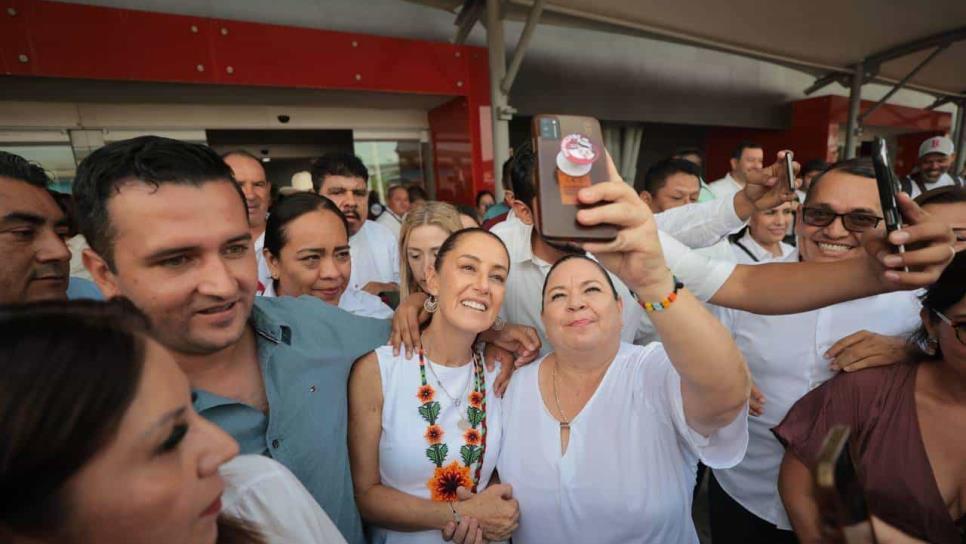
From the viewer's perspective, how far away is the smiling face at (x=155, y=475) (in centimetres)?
56

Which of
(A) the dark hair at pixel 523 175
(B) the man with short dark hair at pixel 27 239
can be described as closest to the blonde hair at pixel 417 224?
(A) the dark hair at pixel 523 175

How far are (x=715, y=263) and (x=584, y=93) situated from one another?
7261 mm

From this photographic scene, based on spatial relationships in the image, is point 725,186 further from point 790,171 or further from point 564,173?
point 564,173

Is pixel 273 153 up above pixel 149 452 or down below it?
above

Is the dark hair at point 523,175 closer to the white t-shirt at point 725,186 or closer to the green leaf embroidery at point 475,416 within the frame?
the green leaf embroidery at point 475,416

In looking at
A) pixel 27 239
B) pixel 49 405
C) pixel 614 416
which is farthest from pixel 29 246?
pixel 614 416

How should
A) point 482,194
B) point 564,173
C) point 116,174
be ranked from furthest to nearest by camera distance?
point 482,194
point 116,174
point 564,173

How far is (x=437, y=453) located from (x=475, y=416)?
0.55 ft

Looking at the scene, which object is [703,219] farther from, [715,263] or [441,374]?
[441,374]

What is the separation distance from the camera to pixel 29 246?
127cm

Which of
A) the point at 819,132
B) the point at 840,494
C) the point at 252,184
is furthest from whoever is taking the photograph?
the point at 819,132

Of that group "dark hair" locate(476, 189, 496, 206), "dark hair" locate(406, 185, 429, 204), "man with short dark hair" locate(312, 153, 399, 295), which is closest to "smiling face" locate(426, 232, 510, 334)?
"man with short dark hair" locate(312, 153, 399, 295)

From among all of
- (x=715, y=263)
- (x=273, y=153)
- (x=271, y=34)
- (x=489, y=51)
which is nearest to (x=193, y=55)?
(x=271, y=34)

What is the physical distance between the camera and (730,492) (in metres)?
1.69
